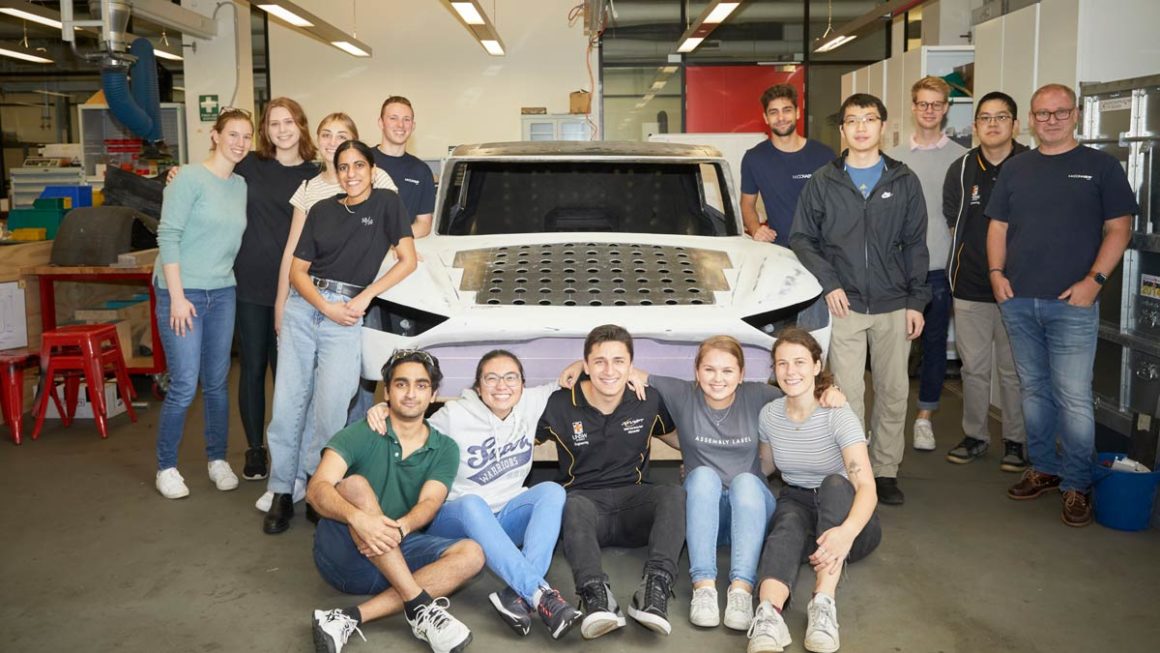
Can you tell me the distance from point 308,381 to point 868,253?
7.52 ft

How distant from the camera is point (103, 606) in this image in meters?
3.28

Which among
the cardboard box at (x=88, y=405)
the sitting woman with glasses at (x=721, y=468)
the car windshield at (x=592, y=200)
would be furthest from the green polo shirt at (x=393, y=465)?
the cardboard box at (x=88, y=405)

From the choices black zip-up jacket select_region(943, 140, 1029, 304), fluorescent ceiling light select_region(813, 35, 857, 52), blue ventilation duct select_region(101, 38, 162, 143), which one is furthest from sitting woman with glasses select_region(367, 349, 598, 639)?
blue ventilation duct select_region(101, 38, 162, 143)

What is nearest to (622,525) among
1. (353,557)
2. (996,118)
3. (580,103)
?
(353,557)

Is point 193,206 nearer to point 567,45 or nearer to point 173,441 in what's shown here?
point 173,441

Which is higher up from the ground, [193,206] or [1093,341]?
[193,206]

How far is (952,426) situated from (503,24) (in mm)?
9414

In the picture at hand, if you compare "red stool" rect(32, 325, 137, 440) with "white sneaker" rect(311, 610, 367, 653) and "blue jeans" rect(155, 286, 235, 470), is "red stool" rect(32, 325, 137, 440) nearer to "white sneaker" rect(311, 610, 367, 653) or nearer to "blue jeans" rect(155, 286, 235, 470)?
"blue jeans" rect(155, 286, 235, 470)

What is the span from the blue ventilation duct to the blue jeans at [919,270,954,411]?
25.6 feet

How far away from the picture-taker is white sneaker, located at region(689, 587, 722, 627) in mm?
3041

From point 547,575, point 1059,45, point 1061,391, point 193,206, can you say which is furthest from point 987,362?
point 193,206

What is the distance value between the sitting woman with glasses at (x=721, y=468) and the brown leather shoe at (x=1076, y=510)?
1315mm

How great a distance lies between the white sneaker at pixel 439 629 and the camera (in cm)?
287

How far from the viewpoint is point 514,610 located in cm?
302
